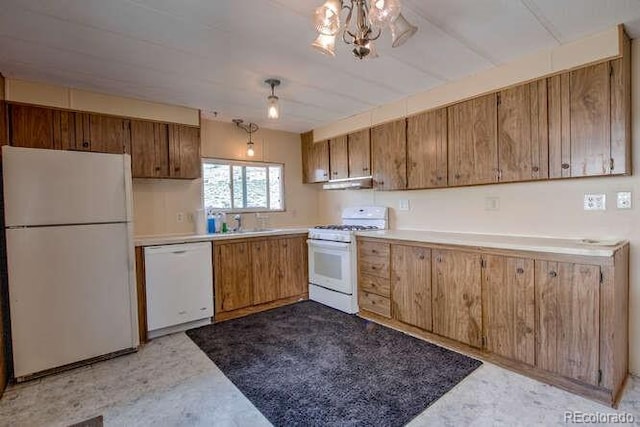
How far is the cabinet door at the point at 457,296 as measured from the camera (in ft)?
8.43

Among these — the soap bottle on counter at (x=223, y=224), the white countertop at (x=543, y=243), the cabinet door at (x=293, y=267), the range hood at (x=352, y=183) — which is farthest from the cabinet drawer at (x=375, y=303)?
the soap bottle on counter at (x=223, y=224)

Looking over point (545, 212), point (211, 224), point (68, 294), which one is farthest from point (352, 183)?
point (68, 294)

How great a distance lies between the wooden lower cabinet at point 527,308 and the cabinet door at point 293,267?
141 centimetres

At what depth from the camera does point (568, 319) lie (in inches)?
82.7

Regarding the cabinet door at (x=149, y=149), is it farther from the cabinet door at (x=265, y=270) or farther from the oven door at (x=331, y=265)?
the oven door at (x=331, y=265)

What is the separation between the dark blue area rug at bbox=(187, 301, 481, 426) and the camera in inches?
77.5

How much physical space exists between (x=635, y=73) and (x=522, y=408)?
7.85ft

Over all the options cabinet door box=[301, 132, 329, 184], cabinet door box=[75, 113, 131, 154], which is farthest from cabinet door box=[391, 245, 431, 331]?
cabinet door box=[75, 113, 131, 154]

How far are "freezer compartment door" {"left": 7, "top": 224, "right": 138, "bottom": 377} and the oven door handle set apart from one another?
6.61 ft

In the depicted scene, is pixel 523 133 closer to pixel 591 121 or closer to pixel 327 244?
pixel 591 121

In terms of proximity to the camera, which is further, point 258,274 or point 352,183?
point 352,183

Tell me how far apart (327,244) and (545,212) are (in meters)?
2.17

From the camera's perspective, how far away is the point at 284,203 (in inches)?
187

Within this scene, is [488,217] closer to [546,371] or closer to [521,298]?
[521,298]
